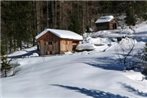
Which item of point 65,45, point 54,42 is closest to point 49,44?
point 54,42

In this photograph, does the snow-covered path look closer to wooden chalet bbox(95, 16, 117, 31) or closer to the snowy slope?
the snowy slope

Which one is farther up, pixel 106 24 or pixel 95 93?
pixel 106 24

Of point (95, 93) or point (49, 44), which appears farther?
point (49, 44)

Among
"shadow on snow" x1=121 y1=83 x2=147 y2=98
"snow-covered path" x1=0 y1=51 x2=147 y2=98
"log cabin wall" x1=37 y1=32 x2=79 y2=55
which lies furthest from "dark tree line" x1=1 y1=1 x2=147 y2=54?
"shadow on snow" x1=121 y1=83 x2=147 y2=98

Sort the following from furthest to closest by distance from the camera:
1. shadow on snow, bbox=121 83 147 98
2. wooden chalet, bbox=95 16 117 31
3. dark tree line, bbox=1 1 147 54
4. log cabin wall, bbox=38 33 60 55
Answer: wooden chalet, bbox=95 16 117 31 → dark tree line, bbox=1 1 147 54 → log cabin wall, bbox=38 33 60 55 → shadow on snow, bbox=121 83 147 98

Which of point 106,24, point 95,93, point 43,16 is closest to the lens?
point 95,93

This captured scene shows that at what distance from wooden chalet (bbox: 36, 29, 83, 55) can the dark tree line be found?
8091 mm

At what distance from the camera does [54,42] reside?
51.7 meters

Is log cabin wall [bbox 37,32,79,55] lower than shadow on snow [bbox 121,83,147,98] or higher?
higher

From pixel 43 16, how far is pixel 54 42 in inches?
946

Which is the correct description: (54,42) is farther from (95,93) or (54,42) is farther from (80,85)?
(95,93)

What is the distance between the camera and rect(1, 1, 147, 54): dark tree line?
6588 centimetres

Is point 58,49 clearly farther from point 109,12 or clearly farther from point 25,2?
point 109,12

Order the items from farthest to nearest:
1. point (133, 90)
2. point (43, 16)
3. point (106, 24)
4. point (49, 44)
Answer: point (43, 16) < point (106, 24) < point (49, 44) < point (133, 90)
